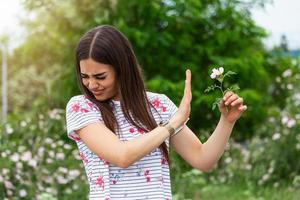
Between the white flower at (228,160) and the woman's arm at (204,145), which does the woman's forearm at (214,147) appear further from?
the white flower at (228,160)

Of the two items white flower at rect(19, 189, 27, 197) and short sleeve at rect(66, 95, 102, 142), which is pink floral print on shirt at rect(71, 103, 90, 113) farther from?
white flower at rect(19, 189, 27, 197)

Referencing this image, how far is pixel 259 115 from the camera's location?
1004 cm

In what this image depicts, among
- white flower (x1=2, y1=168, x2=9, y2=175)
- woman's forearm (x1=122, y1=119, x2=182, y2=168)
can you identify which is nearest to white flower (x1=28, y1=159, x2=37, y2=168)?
white flower (x1=2, y1=168, x2=9, y2=175)

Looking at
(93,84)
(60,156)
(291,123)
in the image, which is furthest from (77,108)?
(291,123)

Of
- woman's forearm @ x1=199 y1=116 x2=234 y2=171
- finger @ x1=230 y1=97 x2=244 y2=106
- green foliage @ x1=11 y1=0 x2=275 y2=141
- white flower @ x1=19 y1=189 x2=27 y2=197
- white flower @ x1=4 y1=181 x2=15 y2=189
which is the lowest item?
white flower @ x1=19 y1=189 x2=27 y2=197

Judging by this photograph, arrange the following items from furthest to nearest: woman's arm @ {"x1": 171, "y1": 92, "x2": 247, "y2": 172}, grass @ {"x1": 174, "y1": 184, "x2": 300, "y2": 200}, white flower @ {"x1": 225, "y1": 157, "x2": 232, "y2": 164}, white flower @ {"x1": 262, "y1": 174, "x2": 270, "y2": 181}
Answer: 1. white flower @ {"x1": 225, "y1": 157, "x2": 232, "y2": 164}
2. white flower @ {"x1": 262, "y1": 174, "x2": 270, "y2": 181}
3. grass @ {"x1": 174, "y1": 184, "x2": 300, "y2": 200}
4. woman's arm @ {"x1": 171, "y1": 92, "x2": 247, "y2": 172}

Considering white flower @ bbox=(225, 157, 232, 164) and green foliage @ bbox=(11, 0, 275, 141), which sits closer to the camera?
white flower @ bbox=(225, 157, 232, 164)

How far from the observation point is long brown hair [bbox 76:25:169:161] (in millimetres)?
2387

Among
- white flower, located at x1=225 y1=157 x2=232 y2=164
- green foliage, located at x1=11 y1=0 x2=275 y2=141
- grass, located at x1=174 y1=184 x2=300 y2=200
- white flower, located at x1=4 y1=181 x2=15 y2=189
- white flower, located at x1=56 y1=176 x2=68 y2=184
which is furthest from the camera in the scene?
green foliage, located at x1=11 y1=0 x2=275 y2=141

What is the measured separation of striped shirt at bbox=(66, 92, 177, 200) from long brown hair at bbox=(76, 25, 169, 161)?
22 mm

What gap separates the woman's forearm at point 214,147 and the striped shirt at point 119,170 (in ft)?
0.52

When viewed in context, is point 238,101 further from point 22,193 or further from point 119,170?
point 22,193

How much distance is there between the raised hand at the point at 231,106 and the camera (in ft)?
7.70

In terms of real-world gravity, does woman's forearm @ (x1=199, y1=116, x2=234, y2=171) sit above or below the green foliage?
below
